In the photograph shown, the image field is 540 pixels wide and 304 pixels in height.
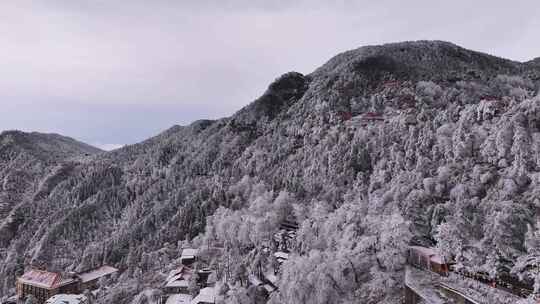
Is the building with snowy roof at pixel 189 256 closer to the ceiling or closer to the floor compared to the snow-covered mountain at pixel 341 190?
closer to the floor

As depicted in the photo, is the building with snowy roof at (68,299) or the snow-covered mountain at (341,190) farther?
the building with snowy roof at (68,299)

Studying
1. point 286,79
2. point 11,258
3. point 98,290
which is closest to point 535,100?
point 98,290

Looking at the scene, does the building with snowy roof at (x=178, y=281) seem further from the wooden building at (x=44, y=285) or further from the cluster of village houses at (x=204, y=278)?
the wooden building at (x=44, y=285)

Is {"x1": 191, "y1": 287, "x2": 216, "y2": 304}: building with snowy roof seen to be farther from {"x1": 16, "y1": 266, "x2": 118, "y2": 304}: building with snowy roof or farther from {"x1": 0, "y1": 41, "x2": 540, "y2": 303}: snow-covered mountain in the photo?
{"x1": 16, "y1": 266, "x2": 118, "y2": 304}: building with snowy roof

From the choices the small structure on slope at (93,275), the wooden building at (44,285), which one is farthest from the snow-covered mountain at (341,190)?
the wooden building at (44,285)

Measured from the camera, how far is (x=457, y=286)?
49844mm

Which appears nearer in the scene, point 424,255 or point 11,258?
point 424,255

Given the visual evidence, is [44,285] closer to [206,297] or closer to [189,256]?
[189,256]

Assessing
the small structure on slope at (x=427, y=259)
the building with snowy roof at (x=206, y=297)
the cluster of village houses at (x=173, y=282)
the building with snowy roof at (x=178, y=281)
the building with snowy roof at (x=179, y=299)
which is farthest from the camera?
the building with snowy roof at (x=178, y=281)

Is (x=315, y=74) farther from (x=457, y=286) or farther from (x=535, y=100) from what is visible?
(x=457, y=286)

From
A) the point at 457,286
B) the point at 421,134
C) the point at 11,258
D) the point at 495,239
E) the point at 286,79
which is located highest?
the point at 286,79

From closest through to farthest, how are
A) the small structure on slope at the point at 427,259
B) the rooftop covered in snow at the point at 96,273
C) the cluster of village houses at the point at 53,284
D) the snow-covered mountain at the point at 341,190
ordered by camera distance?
1. the small structure on slope at the point at 427,259
2. the snow-covered mountain at the point at 341,190
3. the cluster of village houses at the point at 53,284
4. the rooftop covered in snow at the point at 96,273

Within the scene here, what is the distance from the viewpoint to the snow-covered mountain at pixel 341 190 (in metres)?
59.9

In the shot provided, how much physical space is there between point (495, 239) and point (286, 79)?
14042 cm
